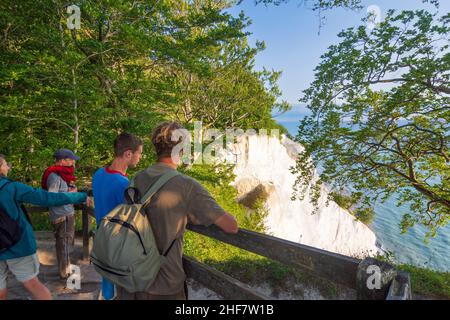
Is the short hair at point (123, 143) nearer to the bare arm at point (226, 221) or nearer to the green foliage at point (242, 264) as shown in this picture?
the bare arm at point (226, 221)

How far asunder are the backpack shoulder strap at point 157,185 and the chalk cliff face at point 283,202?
64.0 ft

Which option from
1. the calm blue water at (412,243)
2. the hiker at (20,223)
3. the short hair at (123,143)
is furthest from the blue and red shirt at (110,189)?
the calm blue water at (412,243)

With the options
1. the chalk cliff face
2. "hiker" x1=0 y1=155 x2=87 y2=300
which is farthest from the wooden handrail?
the chalk cliff face

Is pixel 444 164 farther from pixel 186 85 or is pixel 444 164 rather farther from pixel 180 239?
pixel 186 85

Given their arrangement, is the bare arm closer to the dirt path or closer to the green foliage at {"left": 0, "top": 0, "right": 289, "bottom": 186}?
the dirt path

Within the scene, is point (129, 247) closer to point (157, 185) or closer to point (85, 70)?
point (157, 185)

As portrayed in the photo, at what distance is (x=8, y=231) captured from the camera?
2.43 meters

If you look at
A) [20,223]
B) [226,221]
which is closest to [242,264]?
[20,223]

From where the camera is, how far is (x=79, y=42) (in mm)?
7211

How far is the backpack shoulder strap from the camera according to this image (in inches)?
65.7

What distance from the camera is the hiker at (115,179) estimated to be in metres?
2.30

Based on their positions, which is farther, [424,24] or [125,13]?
[125,13]
